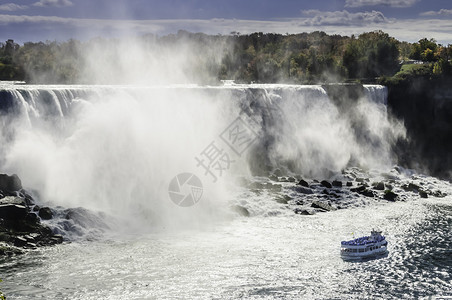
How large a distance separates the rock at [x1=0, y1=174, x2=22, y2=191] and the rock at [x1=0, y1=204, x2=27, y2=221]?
11.3ft

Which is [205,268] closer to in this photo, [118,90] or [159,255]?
[159,255]

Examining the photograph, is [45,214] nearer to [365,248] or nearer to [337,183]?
[365,248]

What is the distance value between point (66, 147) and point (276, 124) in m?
27.1

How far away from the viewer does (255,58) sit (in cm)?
11669

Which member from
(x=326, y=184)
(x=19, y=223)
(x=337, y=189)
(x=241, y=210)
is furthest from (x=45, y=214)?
(x=337, y=189)

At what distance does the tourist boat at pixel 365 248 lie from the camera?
37.2 metres

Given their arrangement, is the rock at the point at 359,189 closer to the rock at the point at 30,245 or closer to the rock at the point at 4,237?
the rock at the point at 30,245

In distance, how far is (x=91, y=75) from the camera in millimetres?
104625

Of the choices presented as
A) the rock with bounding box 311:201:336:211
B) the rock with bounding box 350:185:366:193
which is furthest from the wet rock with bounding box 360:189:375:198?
the rock with bounding box 311:201:336:211

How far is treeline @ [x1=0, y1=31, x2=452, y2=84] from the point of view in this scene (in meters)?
96.7

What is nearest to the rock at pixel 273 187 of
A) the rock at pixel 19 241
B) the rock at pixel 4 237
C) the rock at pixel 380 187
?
the rock at pixel 380 187

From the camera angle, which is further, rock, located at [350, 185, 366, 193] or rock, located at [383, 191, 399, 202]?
rock, located at [350, 185, 366, 193]
